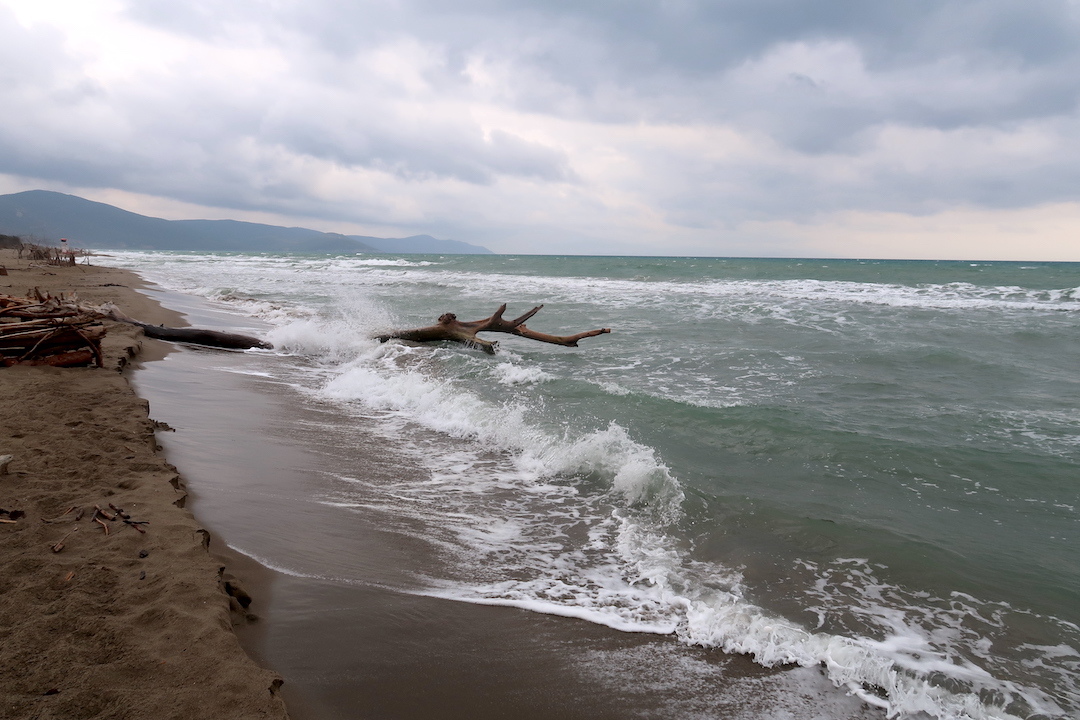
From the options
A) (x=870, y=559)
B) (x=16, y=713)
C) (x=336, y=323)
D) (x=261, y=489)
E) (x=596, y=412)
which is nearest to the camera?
(x=16, y=713)

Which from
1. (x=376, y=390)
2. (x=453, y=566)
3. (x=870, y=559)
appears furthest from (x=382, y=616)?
(x=376, y=390)

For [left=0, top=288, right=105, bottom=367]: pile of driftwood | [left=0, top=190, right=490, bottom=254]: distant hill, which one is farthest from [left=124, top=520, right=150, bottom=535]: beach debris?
[left=0, top=190, right=490, bottom=254]: distant hill

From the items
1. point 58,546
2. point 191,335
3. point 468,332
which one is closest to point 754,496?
point 58,546

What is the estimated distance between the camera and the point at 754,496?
4508mm

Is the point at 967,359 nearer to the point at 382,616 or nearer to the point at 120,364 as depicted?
the point at 382,616

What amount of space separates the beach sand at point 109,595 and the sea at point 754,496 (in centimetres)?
65

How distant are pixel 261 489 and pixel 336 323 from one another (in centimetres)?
841

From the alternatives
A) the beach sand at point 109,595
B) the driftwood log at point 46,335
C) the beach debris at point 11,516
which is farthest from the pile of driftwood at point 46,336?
the beach debris at point 11,516

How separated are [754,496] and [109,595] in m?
4.09

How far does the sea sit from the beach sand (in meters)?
0.65

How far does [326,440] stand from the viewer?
Answer: 18.3ft

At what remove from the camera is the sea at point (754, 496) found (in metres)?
2.94

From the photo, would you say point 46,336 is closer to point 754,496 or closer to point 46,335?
point 46,335

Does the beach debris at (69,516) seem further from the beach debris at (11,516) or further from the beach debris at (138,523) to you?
the beach debris at (138,523)
